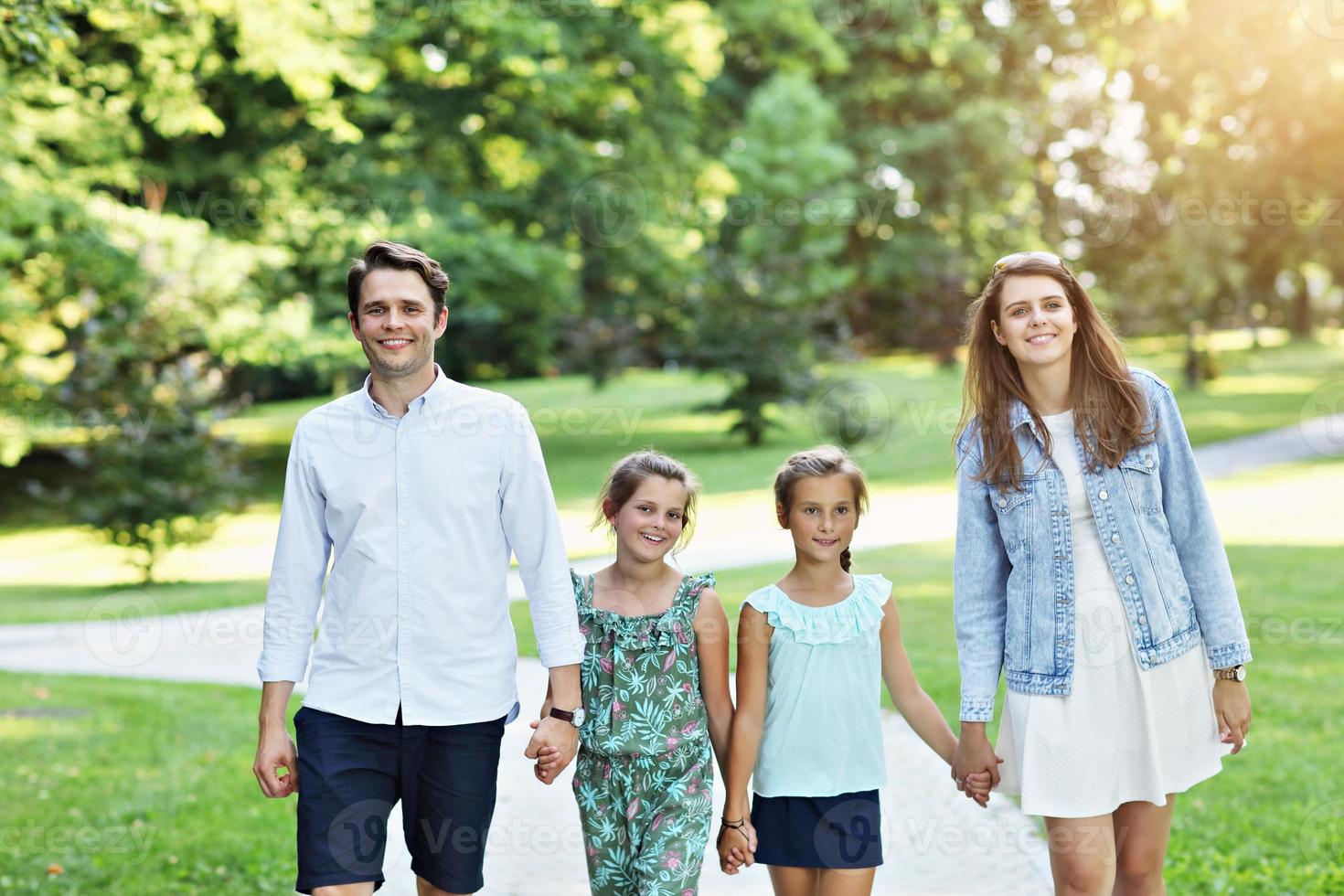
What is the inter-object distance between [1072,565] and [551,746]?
132 centimetres

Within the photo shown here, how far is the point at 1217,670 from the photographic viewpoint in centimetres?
321

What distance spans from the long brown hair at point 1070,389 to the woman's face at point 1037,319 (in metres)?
0.03

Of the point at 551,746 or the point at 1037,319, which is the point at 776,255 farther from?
the point at 551,746

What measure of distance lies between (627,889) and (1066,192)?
122ft

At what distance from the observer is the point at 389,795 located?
3188 mm

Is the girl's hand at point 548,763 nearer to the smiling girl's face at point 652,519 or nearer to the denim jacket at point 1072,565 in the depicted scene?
the smiling girl's face at point 652,519

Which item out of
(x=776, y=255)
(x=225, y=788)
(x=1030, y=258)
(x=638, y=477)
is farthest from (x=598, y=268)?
(x=1030, y=258)

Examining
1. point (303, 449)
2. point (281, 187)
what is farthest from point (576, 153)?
point (303, 449)

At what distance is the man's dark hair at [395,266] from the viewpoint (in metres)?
3.20

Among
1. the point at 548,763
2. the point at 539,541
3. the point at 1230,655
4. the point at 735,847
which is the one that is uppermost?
the point at 539,541

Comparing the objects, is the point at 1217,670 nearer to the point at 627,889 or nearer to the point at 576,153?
the point at 627,889

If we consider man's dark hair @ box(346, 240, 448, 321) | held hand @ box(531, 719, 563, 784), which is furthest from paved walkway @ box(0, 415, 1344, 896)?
man's dark hair @ box(346, 240, 448, 321)

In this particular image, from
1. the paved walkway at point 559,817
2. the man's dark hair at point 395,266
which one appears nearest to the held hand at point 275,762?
the man's dark hair at point 395,266

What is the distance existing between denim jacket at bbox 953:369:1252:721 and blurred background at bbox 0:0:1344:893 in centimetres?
203
